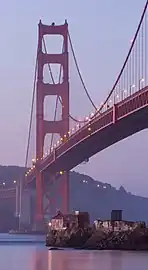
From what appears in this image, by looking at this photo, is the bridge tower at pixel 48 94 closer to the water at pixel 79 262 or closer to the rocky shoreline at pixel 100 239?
the rocky shoreline at pixel 100 239

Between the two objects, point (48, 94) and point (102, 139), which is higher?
point (48, 94)

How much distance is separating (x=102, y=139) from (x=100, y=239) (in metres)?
8.08

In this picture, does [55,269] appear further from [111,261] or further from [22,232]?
[22,232]

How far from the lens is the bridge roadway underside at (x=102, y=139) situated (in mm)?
36125

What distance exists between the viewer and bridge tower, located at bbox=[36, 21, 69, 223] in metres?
53.9

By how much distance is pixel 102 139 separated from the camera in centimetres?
4175

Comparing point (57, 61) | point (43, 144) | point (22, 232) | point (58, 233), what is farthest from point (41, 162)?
point (58, 233)

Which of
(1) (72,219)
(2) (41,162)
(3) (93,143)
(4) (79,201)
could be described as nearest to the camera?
(1) (72,219)

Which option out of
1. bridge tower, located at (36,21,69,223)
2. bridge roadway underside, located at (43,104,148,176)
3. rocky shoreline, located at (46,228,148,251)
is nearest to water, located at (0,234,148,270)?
rocky shoreline, located at (46,228,148,251)

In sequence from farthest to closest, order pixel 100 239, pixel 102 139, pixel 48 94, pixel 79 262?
1. pixel 48 94
2. pixel 102 139
3. pixel 100 239
4. pixel 79 262

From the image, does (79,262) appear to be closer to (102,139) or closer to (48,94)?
(102,139)

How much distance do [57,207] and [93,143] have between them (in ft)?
56.6

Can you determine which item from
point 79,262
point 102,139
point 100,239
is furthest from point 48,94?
point 79,262

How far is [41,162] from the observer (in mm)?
53750
